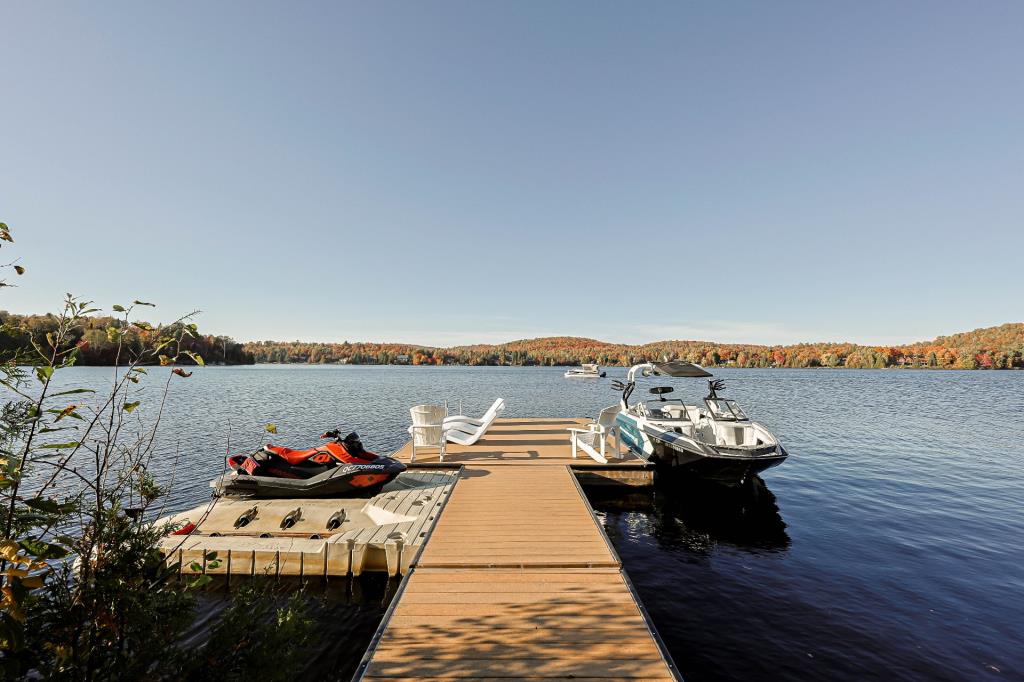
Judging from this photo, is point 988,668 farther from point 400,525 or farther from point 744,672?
point 400,525

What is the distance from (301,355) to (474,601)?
147 meters

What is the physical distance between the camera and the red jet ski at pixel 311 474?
28.1ft

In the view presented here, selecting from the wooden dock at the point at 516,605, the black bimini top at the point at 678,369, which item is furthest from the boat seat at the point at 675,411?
the wooden dock at the point at 516,605

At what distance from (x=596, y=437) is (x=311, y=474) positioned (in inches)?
335

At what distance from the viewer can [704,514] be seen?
35.7 feet

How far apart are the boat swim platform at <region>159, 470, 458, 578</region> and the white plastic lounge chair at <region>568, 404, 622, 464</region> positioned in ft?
15.8

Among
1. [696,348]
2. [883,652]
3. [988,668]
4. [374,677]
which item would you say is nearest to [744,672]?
[883,652]

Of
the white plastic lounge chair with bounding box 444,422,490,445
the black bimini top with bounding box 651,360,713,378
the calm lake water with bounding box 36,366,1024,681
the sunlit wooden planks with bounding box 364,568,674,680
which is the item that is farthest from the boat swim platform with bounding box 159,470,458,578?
the black bimini top with bounding box 651,360,713,378

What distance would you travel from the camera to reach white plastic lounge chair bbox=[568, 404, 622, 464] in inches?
461

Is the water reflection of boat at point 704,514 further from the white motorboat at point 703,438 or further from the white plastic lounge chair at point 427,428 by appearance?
the white plastic lounge chair at point 427,428

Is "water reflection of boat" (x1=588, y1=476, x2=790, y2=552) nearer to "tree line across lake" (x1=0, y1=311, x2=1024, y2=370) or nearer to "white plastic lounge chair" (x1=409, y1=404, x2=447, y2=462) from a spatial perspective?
"white plastic lounge chair" (x1=409, y1=404, x2=447, y2=462)

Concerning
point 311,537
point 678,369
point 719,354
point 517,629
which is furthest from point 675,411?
point 719,354

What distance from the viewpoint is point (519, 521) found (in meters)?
6.84

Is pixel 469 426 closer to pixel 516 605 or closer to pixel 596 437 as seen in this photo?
pixel 596 437
